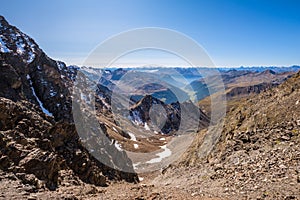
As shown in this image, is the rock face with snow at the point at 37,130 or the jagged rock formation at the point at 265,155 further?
the rock face with snow at the point at 37,130

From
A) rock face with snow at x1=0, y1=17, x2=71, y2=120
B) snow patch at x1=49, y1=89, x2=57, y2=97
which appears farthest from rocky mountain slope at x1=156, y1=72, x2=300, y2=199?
snow patch at x1=49, y1=89, x2=57, y2=97

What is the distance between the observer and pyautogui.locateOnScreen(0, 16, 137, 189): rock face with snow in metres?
25.2

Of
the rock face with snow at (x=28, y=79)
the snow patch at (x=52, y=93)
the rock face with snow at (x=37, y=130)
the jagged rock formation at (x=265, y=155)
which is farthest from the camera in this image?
the snow patch at (x=52, y=93)

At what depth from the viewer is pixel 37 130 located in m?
36.9

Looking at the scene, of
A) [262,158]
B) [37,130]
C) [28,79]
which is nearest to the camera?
[262,158]

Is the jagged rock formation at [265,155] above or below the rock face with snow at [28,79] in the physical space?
below

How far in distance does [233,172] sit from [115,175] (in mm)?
35862

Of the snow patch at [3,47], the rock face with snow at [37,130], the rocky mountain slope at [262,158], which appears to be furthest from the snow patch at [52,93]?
the rocky mountain slope at [262,158]

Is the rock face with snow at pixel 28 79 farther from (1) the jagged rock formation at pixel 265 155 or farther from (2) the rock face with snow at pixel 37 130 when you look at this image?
(1) the jagged rock formation at pixel 265 155

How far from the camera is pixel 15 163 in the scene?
24312mm

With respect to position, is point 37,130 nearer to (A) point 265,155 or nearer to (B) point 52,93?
(A) point 265,155

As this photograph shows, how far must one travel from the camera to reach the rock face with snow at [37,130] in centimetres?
2517

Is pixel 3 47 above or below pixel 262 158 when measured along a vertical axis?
above

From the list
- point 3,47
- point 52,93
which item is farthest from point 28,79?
point 3,47
